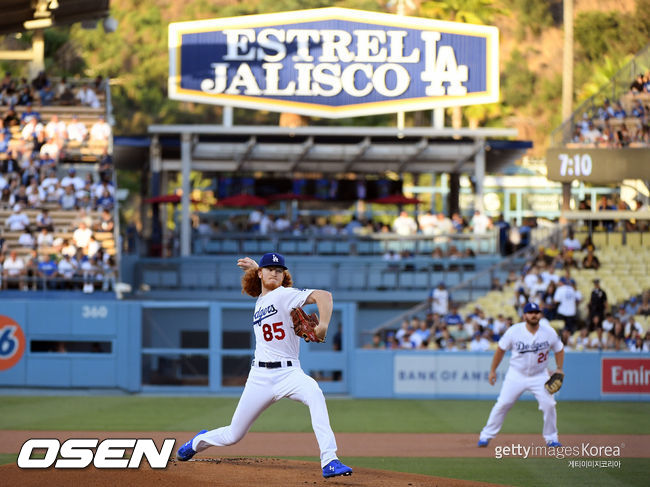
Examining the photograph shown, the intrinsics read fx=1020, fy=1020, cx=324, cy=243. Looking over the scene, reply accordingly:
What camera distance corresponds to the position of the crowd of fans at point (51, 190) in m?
27.5

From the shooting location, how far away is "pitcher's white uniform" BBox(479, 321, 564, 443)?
1384 cm

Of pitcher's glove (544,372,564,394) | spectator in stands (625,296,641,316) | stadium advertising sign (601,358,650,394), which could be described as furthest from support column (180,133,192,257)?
pitcher's glove (544,372,564,394)

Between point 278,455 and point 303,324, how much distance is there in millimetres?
4282

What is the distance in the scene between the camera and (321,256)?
107 feet

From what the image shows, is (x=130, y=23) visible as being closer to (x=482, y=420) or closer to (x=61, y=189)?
(x=61, y=189)

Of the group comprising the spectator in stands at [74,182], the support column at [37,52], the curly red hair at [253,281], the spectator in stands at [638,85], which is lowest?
the curly red hair at [253,281]

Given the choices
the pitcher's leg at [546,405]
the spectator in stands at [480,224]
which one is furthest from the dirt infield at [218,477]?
the spectator in stands at [480,224]

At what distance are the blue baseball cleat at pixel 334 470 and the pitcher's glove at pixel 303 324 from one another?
1.19 metres

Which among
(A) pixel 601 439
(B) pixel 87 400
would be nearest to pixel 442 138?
(B) pixel 87 400

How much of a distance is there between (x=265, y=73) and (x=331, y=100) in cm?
236

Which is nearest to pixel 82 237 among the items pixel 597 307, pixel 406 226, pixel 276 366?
pixel 406 226

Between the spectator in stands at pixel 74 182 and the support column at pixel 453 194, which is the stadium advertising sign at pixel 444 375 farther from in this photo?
the support column at pixel 453 194

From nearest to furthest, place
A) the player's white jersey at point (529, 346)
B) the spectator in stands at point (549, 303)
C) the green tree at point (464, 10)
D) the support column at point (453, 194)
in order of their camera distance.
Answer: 1. the player's white jersey at point (529, 346)
2. the spectator in stands at point (549, 303)
3. the support column at point (453, 194)
4. the green tree at point (464, 10)

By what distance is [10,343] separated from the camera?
23422mm
